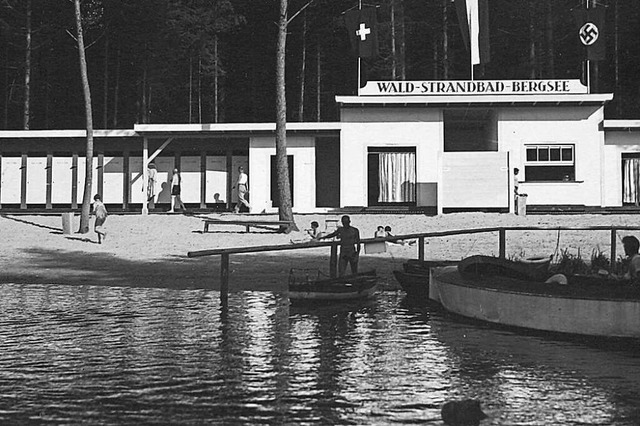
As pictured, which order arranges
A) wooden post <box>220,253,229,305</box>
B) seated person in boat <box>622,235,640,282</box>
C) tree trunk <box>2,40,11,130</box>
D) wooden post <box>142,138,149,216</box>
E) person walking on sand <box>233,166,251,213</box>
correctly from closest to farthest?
seated person in boat <box>622,235,640,282</box>, wooden post <box>220,253,229,305</box>, person walking on sand <box>233,166,251,213</box>, wooden post <box>142,138,149,216</box>, tree trunk <box>2,40,11,130</box>

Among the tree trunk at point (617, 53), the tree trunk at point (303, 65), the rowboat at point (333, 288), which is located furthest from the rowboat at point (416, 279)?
the tree trunk at point (617, 53)

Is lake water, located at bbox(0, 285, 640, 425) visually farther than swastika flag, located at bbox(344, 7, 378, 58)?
No

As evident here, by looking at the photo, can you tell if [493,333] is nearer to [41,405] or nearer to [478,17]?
[41,405]

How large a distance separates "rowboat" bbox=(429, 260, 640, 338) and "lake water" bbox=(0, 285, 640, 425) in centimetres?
34

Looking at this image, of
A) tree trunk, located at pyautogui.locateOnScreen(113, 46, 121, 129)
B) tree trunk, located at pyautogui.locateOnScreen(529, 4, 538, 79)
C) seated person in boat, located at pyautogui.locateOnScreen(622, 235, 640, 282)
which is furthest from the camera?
tree trunk, located at pyautogui.locateOnScreen(113, 46, 121, 129)

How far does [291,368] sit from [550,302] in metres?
4.67

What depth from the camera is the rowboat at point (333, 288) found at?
704 inches

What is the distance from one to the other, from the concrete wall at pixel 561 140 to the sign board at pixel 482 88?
0.61 metres

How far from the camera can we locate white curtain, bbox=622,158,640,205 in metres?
34.2

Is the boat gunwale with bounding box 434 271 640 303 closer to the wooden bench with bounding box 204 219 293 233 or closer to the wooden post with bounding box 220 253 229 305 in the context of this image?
the wooden post with bounding box 220 253 229 305

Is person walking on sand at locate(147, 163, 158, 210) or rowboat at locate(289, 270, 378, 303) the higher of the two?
person walking on sand at locate(147, 163, 158, 210)

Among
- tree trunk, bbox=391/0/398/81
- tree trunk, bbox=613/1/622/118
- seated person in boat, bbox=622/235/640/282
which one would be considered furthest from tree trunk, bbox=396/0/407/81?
seated person in boat, bbox=622/235/640/282

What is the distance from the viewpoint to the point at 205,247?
2777 centimetres

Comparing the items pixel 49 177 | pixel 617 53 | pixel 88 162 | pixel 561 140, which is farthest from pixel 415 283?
pixel 617 53
